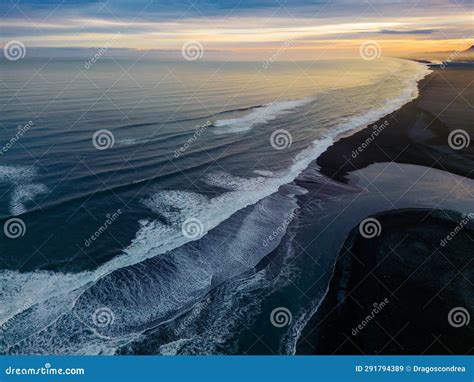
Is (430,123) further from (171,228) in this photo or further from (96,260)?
(96,260)

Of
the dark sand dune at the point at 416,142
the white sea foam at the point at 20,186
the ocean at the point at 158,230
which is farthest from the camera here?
the dark sand dune at the point at 416,142

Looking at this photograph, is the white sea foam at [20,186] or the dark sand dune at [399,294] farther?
the white sea foam at [20,186]

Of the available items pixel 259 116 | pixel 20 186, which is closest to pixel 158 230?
pixel 20 186

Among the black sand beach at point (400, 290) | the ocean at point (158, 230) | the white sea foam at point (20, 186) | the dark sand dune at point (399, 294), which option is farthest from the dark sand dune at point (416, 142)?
the white sea foam at point (20, 186)

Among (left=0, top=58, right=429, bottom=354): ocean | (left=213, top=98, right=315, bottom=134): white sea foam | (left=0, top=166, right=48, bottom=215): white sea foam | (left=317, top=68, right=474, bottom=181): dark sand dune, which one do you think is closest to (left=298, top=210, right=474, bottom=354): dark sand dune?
(left=0, top=58, right=429, bottom=354): ocean

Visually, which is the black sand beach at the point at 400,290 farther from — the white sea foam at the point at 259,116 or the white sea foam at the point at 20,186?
the white sea foam at the point at 20,186

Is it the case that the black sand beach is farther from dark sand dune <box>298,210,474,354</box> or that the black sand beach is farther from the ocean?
the ocean

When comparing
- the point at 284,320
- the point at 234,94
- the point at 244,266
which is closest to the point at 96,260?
the point at 244,266
